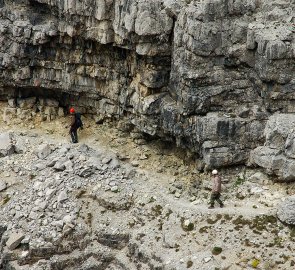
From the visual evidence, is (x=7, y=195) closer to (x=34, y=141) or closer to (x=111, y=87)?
(x=34, y=141)

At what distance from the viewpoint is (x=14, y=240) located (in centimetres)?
3203

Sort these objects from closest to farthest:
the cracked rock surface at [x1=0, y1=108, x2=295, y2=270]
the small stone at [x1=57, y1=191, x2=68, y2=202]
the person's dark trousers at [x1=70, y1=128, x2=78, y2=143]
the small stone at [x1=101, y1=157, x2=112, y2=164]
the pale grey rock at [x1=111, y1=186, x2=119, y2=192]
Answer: the cracked rock surface at [x1=0, y1=108, x2=295, y2=270] < the small stone at [x1=57, y1=191, x2=68, y2=202] < the pale grey rock at [x1=111, y1=186, x2=119, y2=192] < the small stone at [x1=101, y1=157, x2=112, y2=164] < the person's dark trousers at [x1=70, y1=128, x2=78, y2=143]

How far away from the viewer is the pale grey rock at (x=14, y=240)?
105 feet

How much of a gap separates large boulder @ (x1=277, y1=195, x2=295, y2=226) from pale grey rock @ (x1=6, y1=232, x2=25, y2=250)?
15286 millimetres

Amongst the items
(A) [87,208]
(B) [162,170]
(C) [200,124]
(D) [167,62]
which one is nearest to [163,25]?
(D) [167,62]

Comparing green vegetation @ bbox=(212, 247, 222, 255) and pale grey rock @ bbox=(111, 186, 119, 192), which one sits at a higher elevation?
pale grey rock @ bbox=(111, 186, 119, 192)

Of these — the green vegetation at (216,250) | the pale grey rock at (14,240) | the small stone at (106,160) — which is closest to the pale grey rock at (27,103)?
the small stone at (106,160)

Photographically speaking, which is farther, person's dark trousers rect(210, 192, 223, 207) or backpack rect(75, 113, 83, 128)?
backpack rect(75, 113, 83, 128)

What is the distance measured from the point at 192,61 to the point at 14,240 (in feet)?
50.0

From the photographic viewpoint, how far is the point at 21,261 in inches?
1248

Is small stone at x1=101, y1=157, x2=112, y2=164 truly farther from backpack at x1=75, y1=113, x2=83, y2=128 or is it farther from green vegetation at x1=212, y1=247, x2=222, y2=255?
green vegetation at x1=212, y1=247, x2=222, y2=255

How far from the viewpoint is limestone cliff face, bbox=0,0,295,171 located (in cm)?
3155

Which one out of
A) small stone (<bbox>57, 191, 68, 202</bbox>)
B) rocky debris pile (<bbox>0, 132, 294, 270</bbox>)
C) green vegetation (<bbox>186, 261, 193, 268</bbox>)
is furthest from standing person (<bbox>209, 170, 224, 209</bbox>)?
small stone (<bbox>57, 191, 68, 202</bbox>)

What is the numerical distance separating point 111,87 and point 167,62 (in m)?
5.79
